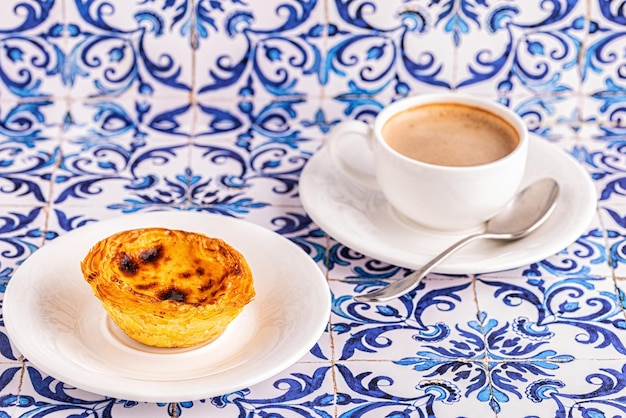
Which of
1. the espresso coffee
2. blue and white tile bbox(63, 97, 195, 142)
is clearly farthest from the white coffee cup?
blue and white tile bbox(63, 97, 195, 142)

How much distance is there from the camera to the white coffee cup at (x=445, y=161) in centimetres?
107

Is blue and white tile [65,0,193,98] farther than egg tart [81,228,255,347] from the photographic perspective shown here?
Yes

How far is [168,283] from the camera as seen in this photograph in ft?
3.12

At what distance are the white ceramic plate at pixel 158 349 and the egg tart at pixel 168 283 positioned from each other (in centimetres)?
3

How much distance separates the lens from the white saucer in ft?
3.48

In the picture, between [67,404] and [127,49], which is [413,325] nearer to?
[67,404]

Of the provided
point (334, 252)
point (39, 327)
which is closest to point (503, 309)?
point (334, 252)

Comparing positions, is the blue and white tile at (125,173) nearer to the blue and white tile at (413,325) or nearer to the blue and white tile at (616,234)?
the blue and white tile at (413,325)

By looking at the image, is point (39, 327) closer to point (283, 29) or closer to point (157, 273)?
point (157, 273)

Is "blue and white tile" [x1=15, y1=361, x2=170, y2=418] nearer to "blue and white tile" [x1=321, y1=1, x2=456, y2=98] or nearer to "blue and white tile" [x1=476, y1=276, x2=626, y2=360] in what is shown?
"blue and white tile" [x1=476, y1=276, x2=626, y2=360]

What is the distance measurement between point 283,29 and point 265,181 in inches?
8.9

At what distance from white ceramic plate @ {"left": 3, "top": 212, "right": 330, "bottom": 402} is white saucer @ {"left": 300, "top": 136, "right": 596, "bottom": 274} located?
0.36 feet

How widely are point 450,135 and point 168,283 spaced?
40cm

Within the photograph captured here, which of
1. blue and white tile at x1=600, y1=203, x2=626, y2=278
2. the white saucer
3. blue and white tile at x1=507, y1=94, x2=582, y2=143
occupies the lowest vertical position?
blue and white tile at x1=600, y1=203, x2=626, y2=278
